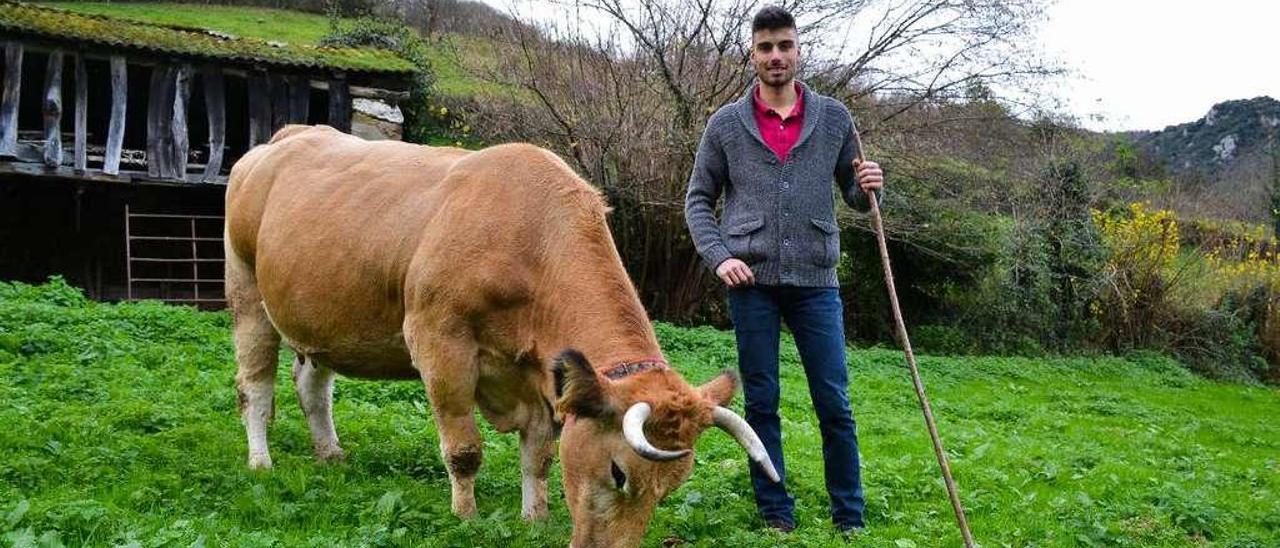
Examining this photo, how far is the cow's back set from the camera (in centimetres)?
545

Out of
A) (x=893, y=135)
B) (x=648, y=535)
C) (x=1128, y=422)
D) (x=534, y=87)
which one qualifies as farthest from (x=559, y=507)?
(x=893, y=135)

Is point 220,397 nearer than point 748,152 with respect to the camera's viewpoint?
No

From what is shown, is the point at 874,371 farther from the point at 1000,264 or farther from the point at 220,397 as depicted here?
the point at 220,397

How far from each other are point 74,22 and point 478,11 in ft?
25.8

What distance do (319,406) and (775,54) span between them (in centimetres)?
377

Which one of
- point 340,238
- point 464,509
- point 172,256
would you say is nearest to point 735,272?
point 464,509

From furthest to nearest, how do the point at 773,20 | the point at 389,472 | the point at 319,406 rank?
the point at 319,406, the point at 389,472, the point at 773,20

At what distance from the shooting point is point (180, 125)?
811 inches

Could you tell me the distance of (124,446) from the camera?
5.99 meters

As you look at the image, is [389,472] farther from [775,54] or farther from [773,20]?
[773,20]

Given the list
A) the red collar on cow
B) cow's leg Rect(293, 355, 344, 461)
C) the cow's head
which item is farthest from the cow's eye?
cow's leg Rect(293, 355, 344, 461)

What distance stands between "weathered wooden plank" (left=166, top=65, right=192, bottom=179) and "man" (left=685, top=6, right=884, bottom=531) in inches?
717

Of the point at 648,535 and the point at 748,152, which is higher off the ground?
the point at 748,152

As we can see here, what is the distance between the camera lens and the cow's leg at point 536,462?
5262 millimetres
